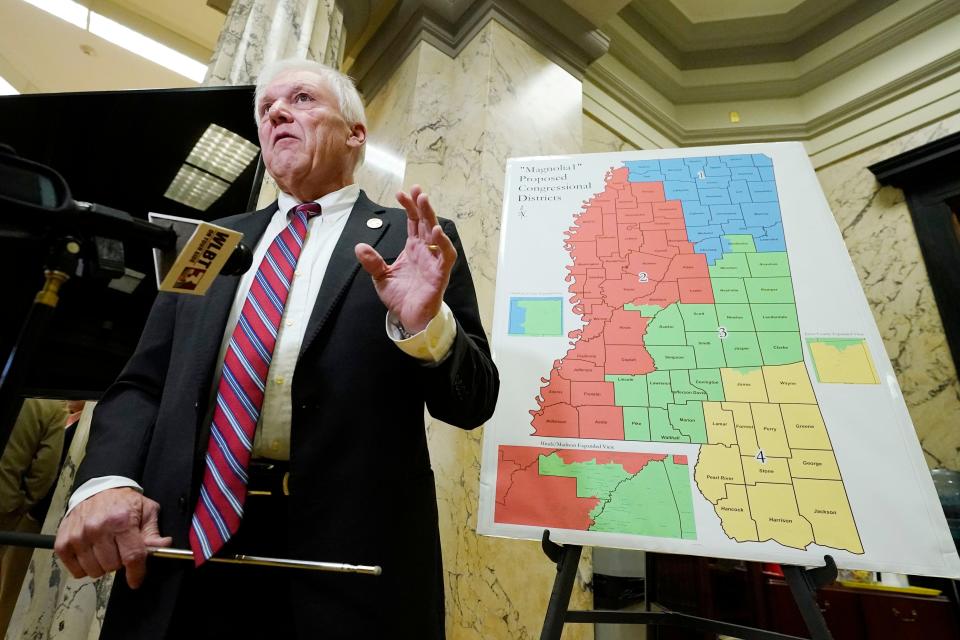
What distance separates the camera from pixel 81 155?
4.35 ft

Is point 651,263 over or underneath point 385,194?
underneath

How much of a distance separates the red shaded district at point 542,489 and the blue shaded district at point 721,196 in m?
0.37

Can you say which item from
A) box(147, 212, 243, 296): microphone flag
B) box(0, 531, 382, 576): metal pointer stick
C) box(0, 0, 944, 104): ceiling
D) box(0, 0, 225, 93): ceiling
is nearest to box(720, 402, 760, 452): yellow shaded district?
box(0, 531, 382, 576): metal pointer stick

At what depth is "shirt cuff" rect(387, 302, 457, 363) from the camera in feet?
2.60

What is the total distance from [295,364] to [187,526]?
0.95 feet

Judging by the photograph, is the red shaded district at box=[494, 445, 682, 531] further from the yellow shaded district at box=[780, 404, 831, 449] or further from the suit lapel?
the suit lapel

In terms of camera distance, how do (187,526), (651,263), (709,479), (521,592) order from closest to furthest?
(187,526), (709,479), (651,263), (521,592)

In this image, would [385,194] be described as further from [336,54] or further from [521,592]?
[521,592]

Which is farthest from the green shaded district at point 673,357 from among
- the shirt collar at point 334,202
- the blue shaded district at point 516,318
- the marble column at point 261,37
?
the marble column at point 261,37

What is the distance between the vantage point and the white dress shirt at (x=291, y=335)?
0.80 metres

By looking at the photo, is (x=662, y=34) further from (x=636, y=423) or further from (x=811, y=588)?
(x=811, y=588)

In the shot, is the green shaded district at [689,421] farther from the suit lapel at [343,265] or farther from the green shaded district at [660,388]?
the suit lapel at [343,265]

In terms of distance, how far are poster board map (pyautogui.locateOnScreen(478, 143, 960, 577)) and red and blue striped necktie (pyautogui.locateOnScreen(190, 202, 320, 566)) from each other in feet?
1.76

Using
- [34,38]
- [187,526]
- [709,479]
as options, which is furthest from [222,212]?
[34,38]
